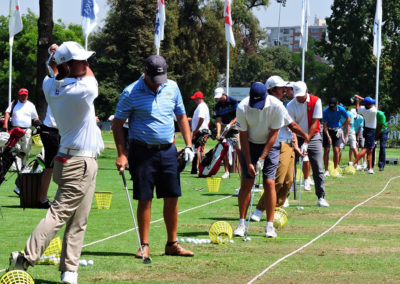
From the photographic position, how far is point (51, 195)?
15.2m

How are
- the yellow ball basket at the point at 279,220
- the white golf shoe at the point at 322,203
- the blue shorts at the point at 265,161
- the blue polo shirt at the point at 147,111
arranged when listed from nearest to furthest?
1. the blue polo shirt at the point at 147,111
2. the blue shorts at the point at 265,161
3. the yellow ball basket at the point at 279,220
4. the white golf shoe at the point at 322,203

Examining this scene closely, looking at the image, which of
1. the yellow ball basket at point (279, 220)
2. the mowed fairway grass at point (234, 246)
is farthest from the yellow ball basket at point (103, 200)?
the yellow ball basket at point (279, 220)

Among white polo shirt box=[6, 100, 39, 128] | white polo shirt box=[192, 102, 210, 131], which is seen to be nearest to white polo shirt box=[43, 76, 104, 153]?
white polo shirt box=[6, 100, 39, 128]

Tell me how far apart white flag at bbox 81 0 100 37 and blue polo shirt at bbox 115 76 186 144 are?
1738 centimetres

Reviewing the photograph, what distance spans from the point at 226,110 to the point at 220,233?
32.3 ft

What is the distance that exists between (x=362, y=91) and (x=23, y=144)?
224ft

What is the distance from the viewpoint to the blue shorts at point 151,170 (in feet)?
27.9

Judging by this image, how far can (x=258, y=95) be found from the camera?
32.5 ft

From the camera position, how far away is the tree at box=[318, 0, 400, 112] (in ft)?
253

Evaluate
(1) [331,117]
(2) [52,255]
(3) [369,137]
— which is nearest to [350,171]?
(3) [369,137]

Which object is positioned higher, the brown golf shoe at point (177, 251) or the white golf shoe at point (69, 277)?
the white golf shoe at point (69, 277)

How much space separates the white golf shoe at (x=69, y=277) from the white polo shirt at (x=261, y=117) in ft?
12.5

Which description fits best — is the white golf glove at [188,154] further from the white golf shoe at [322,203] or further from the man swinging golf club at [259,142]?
the white golf shoe at [322,203]

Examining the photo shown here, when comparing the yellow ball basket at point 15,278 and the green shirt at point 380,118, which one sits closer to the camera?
the yellow ball basket at point 15,278
